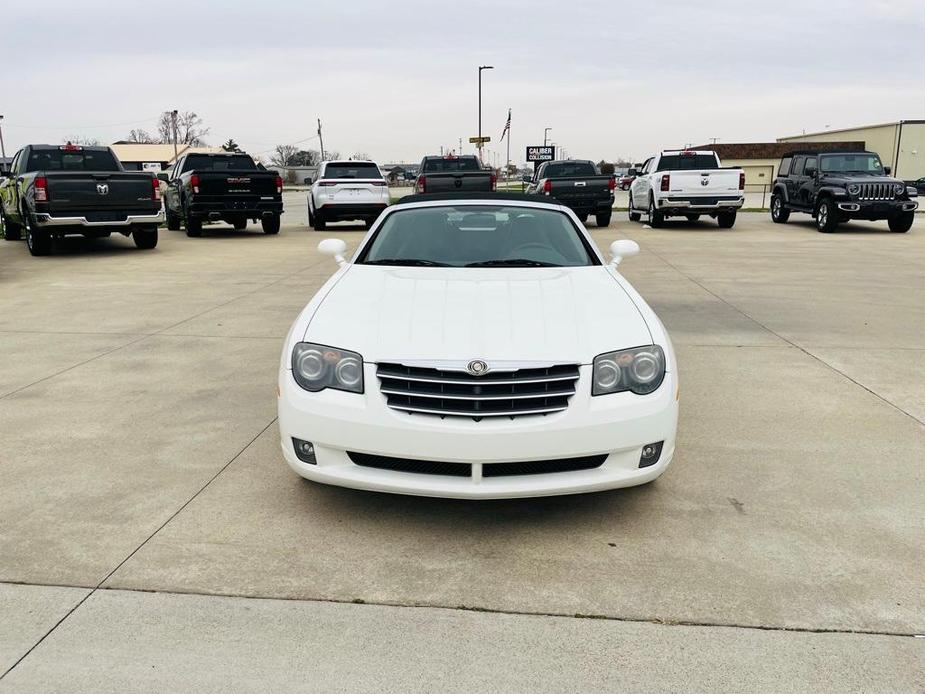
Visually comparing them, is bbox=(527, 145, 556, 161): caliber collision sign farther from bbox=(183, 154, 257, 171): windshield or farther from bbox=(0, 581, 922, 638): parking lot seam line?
bbox=(0, 581, 922, 638): parking lot seam line

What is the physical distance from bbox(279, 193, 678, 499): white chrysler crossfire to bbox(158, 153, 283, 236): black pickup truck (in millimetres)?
14575

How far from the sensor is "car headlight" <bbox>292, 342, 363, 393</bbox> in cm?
352

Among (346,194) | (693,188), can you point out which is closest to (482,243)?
(346,194)

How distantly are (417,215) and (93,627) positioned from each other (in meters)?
3.42

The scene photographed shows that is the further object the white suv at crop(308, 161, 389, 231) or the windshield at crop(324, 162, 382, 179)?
the windshield at crop(324, 162, 382, 179)

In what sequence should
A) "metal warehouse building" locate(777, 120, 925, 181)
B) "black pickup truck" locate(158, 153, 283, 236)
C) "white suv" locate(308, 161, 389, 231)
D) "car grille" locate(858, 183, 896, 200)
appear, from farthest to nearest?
"metal warehouse building" locate(777, 120, 925, 181) < "white suv" locate(308, 161, 389, 231) < "car grille" locate(858, 183, 896, 200) < "black pickup truck" locate(158, 153, 283, 236)

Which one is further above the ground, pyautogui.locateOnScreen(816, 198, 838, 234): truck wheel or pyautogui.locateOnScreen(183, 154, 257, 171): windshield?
pyautogui.locateOnScreen(183, 154, 257, 171): windshield

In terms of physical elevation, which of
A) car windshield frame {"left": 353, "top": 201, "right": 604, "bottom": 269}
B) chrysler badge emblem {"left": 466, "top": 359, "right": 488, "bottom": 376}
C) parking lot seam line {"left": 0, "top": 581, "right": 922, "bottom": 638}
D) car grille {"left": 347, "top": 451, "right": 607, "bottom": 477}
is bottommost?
parking lot seam line {"left": 0, "top": 581, "right": 922, "bottom": 638}

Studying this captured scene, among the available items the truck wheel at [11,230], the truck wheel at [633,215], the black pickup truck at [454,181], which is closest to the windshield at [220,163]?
the truck wheel at [11,230]

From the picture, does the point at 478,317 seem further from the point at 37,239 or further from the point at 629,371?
the point at 37,239

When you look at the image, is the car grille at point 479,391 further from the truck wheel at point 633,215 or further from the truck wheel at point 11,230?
the truck wheel at point 633,215

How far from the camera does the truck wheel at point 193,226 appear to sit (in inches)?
707

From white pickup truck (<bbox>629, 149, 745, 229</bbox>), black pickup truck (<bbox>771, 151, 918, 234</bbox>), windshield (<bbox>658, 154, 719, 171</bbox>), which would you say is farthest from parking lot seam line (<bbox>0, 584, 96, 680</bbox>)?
windshield (<bbox>658, 154, 719, 171</bbox>)

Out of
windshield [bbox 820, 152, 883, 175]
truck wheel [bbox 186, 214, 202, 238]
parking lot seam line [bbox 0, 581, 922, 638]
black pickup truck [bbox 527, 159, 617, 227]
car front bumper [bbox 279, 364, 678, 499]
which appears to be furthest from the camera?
black pickup truck [bbox 527, 159, 617, 227]
